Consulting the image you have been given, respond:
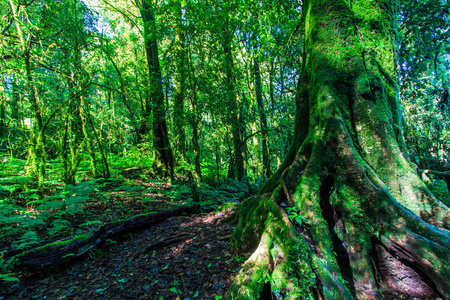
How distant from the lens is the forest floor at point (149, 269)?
8.87ft

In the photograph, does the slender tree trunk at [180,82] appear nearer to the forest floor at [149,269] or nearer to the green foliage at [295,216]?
the forest floor at [149,269]

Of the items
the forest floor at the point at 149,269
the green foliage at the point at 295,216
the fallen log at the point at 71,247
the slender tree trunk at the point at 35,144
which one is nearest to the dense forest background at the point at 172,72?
the slender tree trunk at the point at 35,144

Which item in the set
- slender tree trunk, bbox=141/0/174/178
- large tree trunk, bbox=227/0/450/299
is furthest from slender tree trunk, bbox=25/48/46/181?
large tree trunk, bbox=227/0/450/299

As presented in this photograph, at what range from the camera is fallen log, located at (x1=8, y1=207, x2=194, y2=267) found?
11.3ft

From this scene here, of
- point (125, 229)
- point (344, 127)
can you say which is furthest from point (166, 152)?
point (344, 127)

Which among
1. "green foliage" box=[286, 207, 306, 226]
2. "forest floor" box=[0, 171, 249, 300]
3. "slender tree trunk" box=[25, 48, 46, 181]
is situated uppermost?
"slender tree trunk" box=[25, 48, 46, 181]

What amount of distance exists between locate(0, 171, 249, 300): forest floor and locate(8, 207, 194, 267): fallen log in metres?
0.12

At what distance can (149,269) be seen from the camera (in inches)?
128

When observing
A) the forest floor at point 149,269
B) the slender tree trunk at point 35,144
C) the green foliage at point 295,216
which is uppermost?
the slender tree trunk at point 35,144

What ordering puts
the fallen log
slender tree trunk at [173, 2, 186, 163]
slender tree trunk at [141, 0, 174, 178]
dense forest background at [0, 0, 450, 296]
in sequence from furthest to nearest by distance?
slender tree trunk at [141, 0, 174, 178]
slender tree trunk at [173, 2, 186, 163]
dense forest background at [0, 0, 450, 296]
the fallen log

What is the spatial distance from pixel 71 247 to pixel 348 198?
4.82m

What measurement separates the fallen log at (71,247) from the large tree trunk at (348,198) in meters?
2.92

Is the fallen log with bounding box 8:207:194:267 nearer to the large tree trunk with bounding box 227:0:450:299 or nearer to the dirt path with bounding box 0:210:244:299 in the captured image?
the dirt path with bounding box 0:210:244:299

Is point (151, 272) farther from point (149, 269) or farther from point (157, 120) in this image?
point (157, 120)
